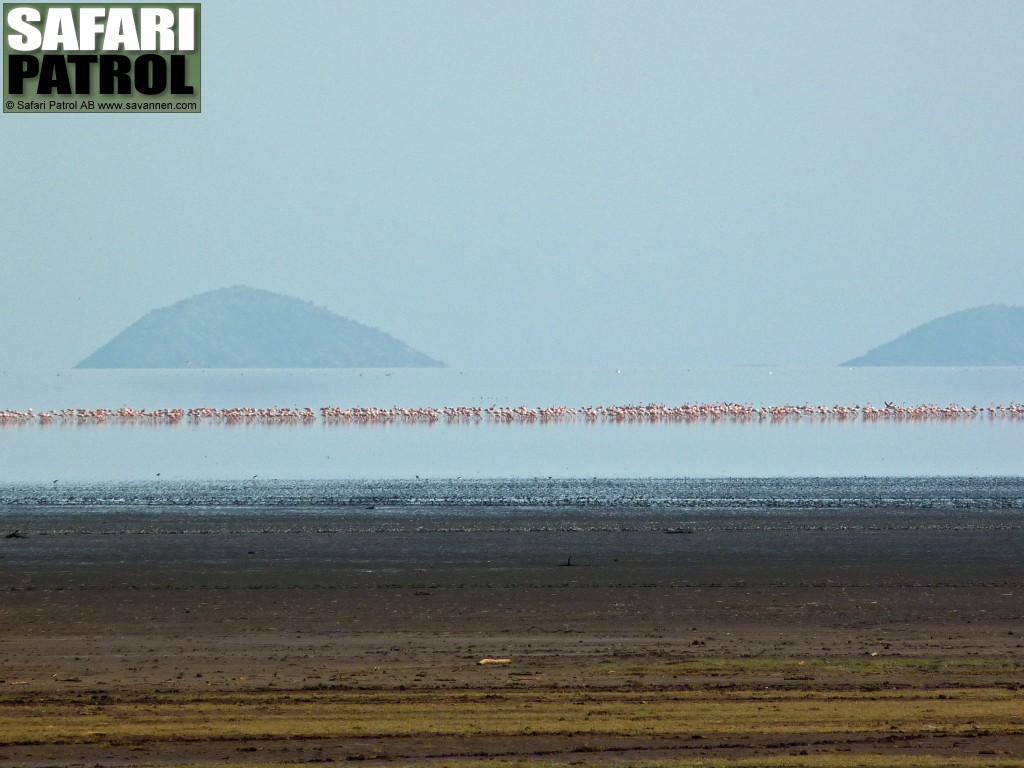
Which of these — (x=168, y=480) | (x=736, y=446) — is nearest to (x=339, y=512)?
(x=168, y=480)

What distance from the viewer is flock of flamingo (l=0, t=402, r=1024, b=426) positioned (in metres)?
67.2

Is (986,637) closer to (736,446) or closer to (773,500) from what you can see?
(773,500)

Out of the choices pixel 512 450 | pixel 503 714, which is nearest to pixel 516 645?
pixel 503 714

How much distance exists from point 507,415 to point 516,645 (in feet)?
189

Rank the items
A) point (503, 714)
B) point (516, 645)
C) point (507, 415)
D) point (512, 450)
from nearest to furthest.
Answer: point (503, 714)
point (516, 645)
point (512, 450)
point (507, 415)

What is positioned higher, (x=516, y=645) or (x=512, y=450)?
(x=516, y=645)

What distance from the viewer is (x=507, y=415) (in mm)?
69312

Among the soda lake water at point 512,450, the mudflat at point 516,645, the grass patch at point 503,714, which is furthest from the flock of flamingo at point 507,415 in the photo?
the grass patch at point 503,714

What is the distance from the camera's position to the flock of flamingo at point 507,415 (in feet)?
220

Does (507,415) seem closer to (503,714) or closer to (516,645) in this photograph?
(516,645)

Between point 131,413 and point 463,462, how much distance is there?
33034 millimetres

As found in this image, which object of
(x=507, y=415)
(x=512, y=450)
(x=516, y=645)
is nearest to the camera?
(x=516, y=645)

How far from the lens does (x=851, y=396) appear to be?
104 m

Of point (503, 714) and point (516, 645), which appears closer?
point (503, 714)
